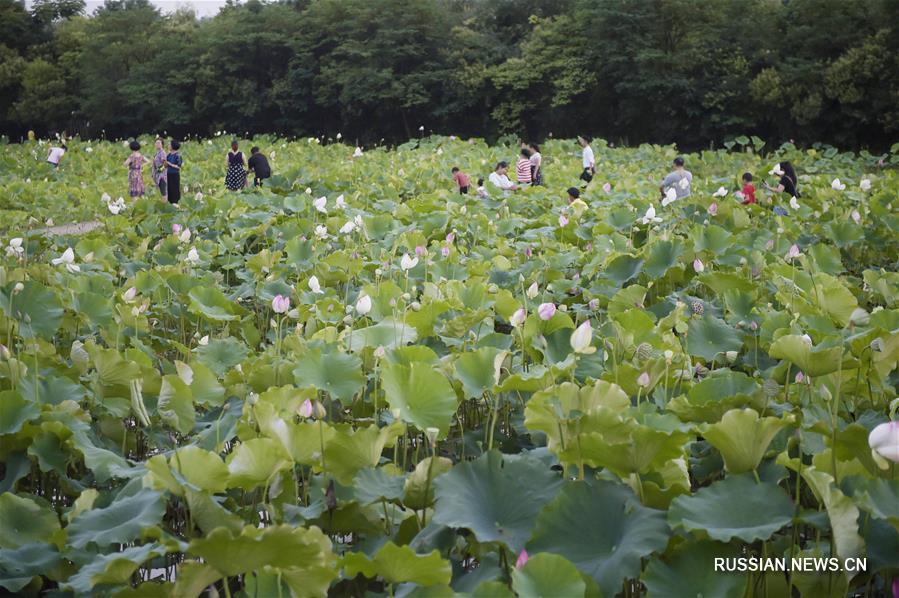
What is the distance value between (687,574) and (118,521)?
0.94 m

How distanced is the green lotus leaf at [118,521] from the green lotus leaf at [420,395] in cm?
49

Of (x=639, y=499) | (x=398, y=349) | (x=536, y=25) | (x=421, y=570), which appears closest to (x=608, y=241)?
(x=398, y=349)

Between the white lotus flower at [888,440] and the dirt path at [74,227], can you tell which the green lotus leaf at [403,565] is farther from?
the dirt path at [74,227]

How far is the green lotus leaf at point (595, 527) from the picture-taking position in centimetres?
133

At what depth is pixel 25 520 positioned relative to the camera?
65.1 inches

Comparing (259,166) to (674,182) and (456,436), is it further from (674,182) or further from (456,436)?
(456,436)

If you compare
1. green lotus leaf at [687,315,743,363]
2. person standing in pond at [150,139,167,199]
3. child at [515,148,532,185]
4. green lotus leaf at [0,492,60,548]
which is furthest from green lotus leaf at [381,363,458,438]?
person standing in pond at [150,139,167,199]

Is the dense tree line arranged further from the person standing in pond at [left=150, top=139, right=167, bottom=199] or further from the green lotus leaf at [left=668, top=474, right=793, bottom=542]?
the green lotus leaf at [left=668, top=474, right=793, bottom=542]

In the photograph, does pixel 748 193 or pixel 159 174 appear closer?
pixel 748 193

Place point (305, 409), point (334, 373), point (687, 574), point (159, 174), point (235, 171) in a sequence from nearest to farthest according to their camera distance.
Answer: point (687, 574) < point (305, 409) < point (334, 373) < point (235, 171) < point (159, 174)

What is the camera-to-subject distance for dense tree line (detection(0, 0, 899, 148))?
1928cm

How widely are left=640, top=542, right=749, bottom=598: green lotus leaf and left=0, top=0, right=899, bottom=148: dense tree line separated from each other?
1900 cm

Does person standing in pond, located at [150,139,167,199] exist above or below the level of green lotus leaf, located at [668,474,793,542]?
below

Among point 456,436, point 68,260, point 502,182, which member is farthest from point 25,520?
point 502,182
